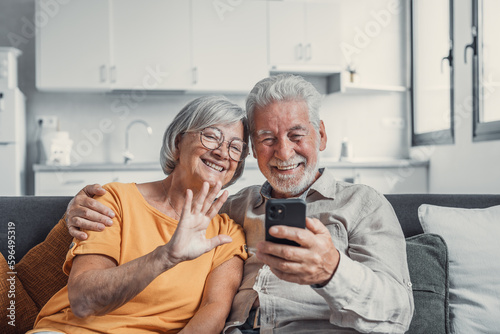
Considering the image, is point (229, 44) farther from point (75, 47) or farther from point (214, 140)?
point (214, 140)

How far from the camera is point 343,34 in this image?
436 centimetres

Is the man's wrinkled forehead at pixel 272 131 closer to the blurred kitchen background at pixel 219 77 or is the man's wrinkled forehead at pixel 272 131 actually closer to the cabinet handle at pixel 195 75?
the blurred kitchen background at pixel 219 77

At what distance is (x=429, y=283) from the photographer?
1.45 m

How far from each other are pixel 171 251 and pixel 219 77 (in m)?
2.93

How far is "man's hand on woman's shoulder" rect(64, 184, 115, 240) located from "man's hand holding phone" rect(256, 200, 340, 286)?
47 centimetres

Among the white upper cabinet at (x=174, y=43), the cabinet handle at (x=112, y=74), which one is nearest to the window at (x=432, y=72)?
the white upper cabinet at (x=174, y=43)

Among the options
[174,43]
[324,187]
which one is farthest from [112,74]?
[324,187]

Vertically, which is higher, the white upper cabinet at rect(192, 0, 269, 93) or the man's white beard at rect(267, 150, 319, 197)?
the white upper cabinet at rect(192, 0, 269, 93)

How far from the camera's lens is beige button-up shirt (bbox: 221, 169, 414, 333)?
41.8 inches

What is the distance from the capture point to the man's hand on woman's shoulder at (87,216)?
1224 millimetres

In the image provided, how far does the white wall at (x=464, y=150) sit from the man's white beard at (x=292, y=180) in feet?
7.04

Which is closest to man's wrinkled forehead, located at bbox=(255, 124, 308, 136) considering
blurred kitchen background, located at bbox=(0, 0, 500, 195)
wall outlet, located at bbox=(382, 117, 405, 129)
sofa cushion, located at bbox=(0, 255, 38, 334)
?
sofa cushion, located at bbox=(0, 255, 38, 334)

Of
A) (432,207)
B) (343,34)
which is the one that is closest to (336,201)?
(432,207)

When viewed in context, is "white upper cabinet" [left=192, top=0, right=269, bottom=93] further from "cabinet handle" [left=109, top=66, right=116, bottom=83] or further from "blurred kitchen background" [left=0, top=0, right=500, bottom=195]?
"cabinet handle" [left=109, top=66, right=116, bottom=83]
